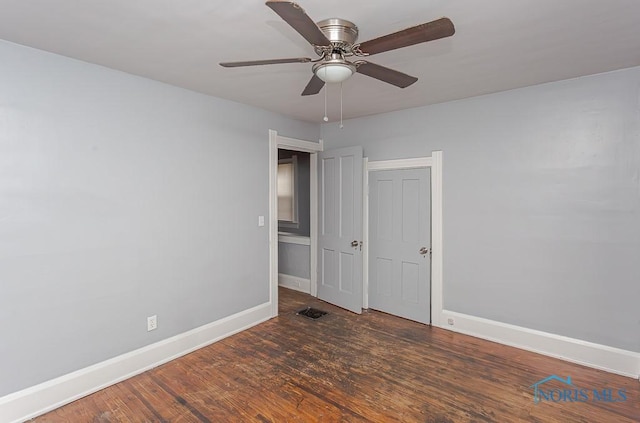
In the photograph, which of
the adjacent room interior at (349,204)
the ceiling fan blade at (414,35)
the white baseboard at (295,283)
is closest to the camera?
the ceiling fan blade at (414,35)

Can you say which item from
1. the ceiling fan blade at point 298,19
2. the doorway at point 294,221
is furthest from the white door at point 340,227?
the ceiling fan blade at point 298,19

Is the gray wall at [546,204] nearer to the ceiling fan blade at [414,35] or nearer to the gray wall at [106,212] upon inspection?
the ceiling fan blade at [414,35]

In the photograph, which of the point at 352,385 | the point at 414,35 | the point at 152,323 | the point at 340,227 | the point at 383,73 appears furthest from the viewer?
the point at 340,227

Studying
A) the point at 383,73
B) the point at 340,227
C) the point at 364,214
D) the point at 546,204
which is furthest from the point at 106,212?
the point at 546,204

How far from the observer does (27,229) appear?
2.26 meters

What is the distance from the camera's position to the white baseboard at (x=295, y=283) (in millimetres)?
5109

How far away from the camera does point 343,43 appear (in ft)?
6.13

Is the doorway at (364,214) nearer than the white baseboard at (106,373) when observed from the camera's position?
No

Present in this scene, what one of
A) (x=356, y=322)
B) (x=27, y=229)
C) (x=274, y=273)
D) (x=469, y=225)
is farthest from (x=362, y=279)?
(x=27, y=229)

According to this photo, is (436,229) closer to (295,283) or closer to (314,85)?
(314,85)

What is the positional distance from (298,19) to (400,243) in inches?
125

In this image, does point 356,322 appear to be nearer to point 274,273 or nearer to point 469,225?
point 274,273

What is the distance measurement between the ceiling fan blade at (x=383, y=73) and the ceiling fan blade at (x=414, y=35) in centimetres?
11

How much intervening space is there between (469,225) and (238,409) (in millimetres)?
2852
